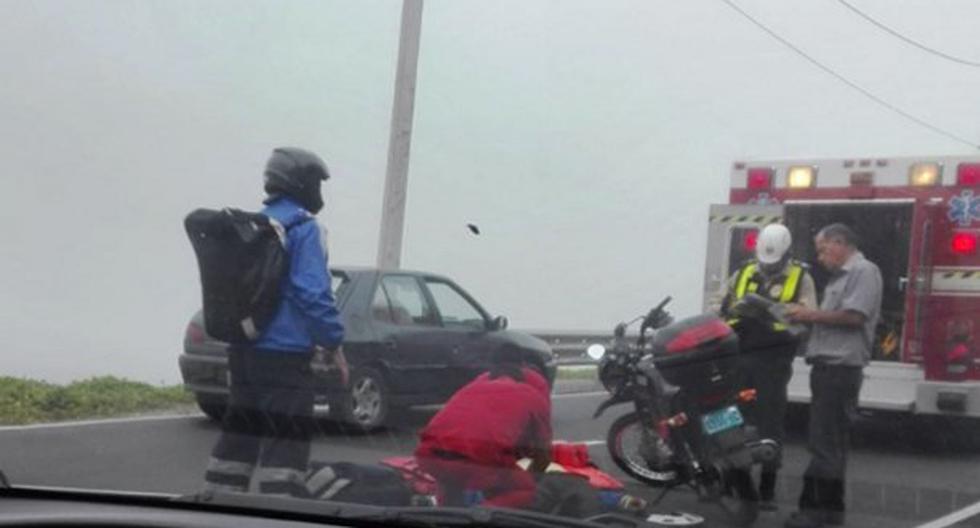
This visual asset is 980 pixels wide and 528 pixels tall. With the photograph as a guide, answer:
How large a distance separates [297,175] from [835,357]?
5.31 ft

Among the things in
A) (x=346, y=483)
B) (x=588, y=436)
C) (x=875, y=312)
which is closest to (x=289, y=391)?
(x=346, y=483)

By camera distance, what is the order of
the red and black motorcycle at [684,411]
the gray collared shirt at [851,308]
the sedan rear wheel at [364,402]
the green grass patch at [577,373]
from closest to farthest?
the gray collared shirt at [851,308], the red and black motorcycle at [684,411], the green grass patch at [577,373], the sedan rear wheel at [364,402]

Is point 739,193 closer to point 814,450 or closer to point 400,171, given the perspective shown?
point 814,450

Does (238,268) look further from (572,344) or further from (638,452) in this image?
(638,452)

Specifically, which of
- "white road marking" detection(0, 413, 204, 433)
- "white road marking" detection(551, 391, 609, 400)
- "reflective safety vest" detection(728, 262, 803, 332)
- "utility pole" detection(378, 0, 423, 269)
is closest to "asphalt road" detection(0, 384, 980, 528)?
"white road marking" detection(551, 391, 609, 400)

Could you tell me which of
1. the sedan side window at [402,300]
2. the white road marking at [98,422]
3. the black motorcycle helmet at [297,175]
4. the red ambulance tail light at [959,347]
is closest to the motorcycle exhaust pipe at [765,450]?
the red ambulance tail light at [959,347]

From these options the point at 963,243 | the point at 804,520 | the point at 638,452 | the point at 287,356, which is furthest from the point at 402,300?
the point at 963,243

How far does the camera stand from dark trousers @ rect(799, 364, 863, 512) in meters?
4.05

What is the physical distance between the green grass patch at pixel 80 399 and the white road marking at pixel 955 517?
256 cm

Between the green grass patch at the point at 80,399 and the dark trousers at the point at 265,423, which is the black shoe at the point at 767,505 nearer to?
the dark trousers at the point at 265,423

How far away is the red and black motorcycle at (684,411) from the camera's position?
421 cm

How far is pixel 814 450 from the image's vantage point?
4.11m

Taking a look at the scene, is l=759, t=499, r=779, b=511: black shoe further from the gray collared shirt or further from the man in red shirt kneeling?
the man in red shirt kneeling

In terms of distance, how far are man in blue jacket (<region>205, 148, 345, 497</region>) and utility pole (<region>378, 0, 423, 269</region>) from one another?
0.24 m
